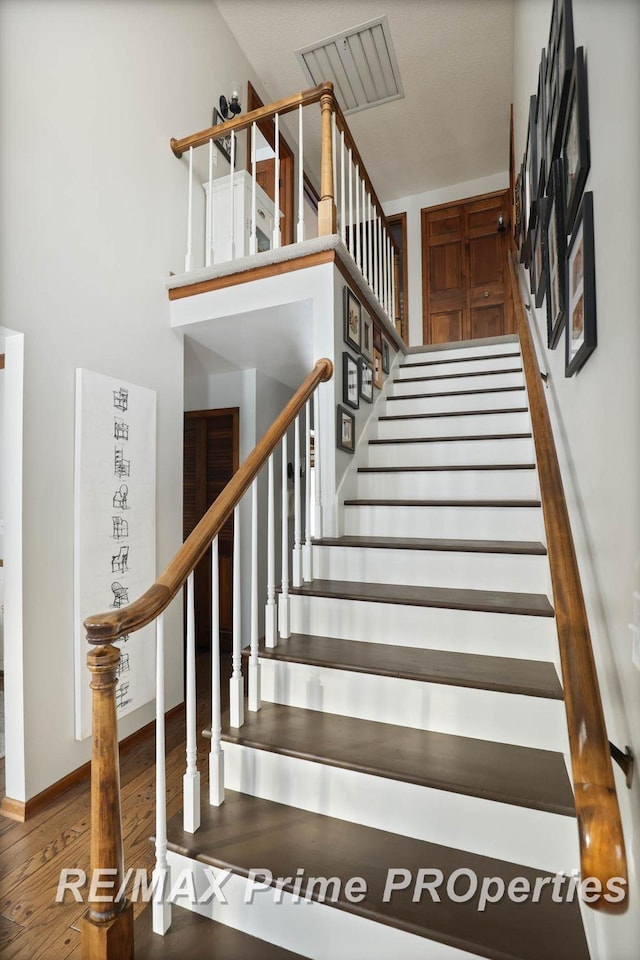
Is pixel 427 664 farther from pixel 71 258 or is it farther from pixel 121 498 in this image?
pixel 71 258

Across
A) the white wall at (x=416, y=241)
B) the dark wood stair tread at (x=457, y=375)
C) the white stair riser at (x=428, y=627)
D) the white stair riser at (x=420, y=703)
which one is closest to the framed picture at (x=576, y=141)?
the white stair riser at (x=428, y=627)

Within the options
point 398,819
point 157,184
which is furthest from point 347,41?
point 398,819

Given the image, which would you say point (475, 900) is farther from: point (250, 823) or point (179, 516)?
point (179, 516)

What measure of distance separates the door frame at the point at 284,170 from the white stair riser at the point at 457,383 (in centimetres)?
210

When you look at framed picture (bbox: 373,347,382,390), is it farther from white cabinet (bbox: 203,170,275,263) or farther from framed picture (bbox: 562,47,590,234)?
framed picture (bbox: 562,47,590,234)

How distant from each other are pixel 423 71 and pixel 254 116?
237cm

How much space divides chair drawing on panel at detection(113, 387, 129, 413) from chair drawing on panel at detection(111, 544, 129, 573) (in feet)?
2.41

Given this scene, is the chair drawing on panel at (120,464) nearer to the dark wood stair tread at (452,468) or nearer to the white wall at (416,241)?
the dark wood stair tread at (452,468)

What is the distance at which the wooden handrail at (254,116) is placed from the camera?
2.60 meters

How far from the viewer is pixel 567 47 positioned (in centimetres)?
124

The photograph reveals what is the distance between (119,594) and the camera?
8.12 ft

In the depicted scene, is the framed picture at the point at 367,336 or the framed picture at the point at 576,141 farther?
the framed picture at the point at 367,336

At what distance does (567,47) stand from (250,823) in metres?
2.29

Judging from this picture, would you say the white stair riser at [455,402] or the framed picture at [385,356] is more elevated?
the framed picture at [385,356]
